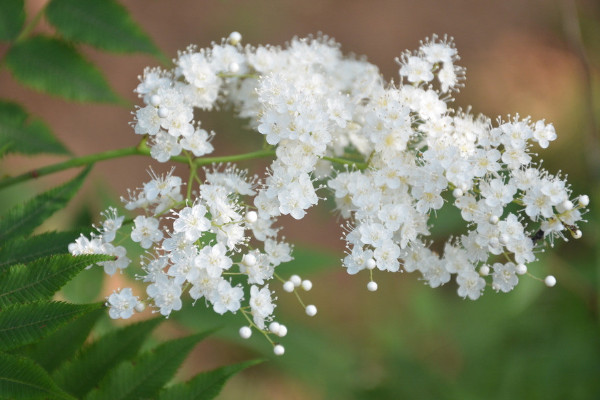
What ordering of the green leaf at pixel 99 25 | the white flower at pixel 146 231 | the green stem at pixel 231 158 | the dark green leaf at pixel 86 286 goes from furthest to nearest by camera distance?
the green leaf at pixel 99 25 → the dark green leaf at pixel 86 286 → the green stem at pixel 231 158 → the white flower at pixel 146 231

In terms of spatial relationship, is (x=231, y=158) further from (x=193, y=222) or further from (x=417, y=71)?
(x=417, y=71)

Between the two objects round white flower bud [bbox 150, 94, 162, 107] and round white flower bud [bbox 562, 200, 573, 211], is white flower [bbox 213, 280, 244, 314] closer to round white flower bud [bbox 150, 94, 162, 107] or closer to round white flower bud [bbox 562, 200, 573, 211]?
round white flower bud [bbox 150, 94, 162, 107]

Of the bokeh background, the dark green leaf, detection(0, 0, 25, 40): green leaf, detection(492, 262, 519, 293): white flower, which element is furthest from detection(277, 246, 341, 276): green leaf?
detection(0, 0, 25, 40): green leaf

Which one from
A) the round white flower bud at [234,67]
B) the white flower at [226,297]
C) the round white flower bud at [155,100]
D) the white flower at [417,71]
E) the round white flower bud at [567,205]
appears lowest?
the white flower at [226,297]

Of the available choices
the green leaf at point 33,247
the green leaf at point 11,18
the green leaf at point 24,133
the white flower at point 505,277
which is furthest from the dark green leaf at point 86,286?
the white flower at point 505,277

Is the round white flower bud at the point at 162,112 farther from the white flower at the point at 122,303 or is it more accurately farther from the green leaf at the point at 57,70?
the green leaf at the point at 57,70

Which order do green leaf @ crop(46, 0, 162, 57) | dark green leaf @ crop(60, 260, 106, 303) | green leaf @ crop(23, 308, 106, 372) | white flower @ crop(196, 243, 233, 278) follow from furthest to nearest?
green leaf @ crop(46, 0, 162, 57) < dark green leaf @ crop(60, 260, 106, 303) < green leaf @ crop(23, 308, 106, 372) < white flower @ crop(196, 243, 233, 278)
